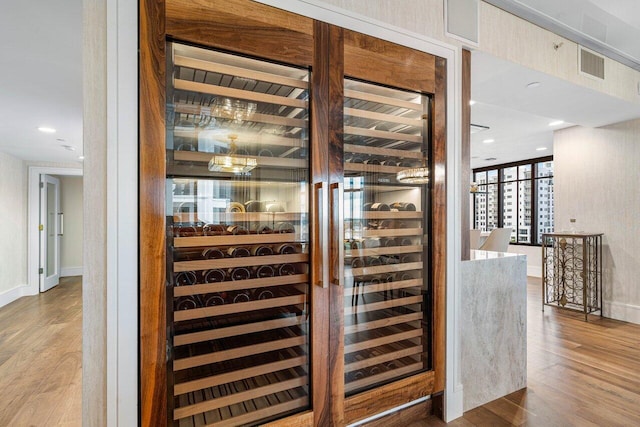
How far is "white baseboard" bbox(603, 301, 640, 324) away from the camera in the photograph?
12.6 ft

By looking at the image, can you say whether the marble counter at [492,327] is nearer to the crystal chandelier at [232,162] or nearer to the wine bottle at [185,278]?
the crystal chandelier at [232,162]

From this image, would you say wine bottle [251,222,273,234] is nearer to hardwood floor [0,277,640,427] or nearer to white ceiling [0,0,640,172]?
hardwood floor [0,277,640,427]

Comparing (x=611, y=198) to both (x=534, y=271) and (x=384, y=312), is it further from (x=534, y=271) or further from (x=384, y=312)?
(x=384, y=312)

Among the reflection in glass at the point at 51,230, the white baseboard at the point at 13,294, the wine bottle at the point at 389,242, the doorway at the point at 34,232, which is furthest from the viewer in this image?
the reflection in glass at the point at 51,230

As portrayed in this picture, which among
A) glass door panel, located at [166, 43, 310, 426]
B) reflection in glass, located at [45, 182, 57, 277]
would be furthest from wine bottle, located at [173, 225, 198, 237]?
reflection in glass, located at [45, 182, 57, 277]

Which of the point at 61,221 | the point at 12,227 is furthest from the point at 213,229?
the point at 61,221

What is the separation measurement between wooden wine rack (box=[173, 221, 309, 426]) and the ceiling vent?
292 cm

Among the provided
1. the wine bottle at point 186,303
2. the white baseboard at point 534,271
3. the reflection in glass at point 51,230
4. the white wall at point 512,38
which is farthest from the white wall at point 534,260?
the reflection in glass at point 51,230

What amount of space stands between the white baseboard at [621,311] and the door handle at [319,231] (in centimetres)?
438

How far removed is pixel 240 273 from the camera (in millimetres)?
1479

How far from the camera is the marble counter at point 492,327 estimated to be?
213cm

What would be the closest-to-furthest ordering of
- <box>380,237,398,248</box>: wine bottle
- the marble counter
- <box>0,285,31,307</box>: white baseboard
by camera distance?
1. <box>380,237,398,248</box>: wine bottle
2. the marble counter
3. <box>0,285,31,307</box>: white baseboard

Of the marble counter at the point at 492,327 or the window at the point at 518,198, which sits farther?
the window at the point at 518,198

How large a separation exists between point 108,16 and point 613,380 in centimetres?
380
